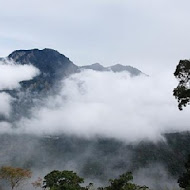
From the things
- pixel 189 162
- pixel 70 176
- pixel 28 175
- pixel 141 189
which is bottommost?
pixel 141 189

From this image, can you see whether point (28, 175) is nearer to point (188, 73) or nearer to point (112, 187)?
point (112, 187)

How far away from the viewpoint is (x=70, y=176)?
56.3 m

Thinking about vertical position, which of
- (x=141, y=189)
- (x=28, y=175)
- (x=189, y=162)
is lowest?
(x=141, y=189)

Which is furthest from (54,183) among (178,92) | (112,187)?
(178,92)

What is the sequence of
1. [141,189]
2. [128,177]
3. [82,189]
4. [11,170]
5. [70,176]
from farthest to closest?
[11,170], [70,176], [82,189], [128,177], [141,189]

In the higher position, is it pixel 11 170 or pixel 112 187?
pixel 11 170

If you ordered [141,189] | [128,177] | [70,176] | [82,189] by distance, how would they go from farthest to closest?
[70,176] < [82,189] < [128,177] < [141,189]

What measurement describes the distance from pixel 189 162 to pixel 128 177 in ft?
26.4

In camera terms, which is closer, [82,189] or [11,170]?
[82,189]

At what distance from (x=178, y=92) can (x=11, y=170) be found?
8695cm

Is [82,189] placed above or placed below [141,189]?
above

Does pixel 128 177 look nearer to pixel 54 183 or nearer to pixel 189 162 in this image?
pixel 189 162

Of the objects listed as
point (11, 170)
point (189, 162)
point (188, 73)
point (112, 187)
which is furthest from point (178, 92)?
Answer: point (11, 170)

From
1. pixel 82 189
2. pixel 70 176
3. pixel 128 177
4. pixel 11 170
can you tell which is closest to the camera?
pixel 128 177
